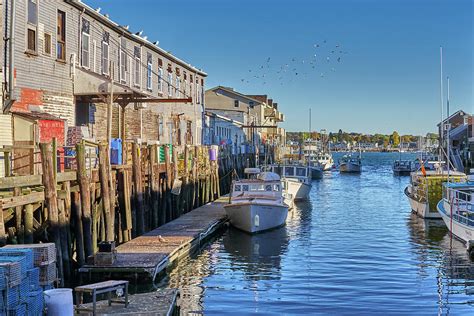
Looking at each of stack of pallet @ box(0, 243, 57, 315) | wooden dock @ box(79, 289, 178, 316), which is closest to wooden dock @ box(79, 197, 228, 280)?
wooden dock @ box(79, 289, 178, 316)

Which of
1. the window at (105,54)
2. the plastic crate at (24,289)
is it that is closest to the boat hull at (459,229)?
the window at (105,54)

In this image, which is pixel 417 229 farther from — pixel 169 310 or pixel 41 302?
pixel 41 302

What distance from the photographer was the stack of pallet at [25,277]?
11242 millimetres

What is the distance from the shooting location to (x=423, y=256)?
25438 millimetres

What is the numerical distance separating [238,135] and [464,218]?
1827 inches

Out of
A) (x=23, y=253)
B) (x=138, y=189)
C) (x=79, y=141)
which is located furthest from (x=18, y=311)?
(x=138, y=189)

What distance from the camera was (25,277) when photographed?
475 inches

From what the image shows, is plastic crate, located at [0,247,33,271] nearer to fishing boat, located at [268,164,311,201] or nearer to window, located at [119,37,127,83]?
window, located at [119,37,127,83]

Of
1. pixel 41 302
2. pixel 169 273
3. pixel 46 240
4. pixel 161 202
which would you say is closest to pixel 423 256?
pixel 169 273

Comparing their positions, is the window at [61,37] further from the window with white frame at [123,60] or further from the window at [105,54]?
the window with white frame at [123,60]

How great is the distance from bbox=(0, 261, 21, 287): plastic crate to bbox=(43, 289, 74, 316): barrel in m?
0.96

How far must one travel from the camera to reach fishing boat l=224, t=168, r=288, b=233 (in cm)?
3005

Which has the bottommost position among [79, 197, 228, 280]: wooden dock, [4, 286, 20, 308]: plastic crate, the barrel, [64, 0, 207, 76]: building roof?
[79, 197, 228, 280]: wooden dock

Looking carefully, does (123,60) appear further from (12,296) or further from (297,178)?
(12,296)
